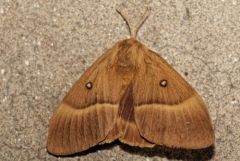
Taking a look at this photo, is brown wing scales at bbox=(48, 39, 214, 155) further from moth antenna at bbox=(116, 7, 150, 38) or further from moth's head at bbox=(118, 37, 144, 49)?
moth antenna at bbox=(116, 7, 150, 38)

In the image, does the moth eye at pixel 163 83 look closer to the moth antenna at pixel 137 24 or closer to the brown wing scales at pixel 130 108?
the brown wing scales at pixel 130 108

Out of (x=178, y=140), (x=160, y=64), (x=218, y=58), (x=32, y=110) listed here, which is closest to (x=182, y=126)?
(x=178, y=140)

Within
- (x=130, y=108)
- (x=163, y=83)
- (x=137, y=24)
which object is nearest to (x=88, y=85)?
(x=130, y=108)

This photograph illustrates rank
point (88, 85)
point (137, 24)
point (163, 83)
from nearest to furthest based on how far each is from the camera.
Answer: point (163, 83) < point (88, 85) < point (137, 24)

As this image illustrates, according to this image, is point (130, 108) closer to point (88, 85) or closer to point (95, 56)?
point (88, 85)

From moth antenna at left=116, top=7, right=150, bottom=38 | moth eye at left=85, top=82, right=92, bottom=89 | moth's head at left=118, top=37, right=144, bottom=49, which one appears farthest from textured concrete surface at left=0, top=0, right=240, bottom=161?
moth eye at left=85, top=82, right=92, bottom=89

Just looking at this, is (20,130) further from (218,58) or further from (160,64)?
(218,58)
